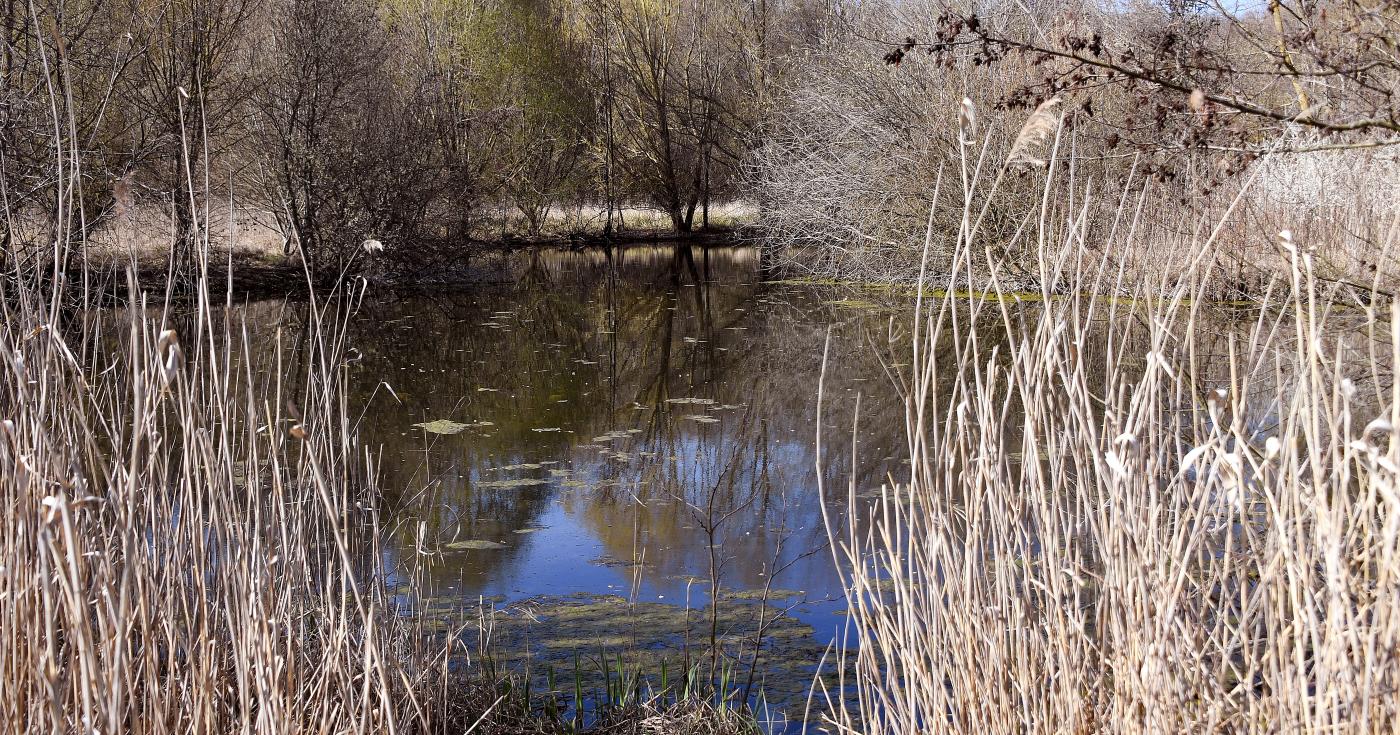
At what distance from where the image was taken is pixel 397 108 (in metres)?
15.4

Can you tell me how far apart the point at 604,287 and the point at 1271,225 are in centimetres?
1043

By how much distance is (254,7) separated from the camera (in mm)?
14000

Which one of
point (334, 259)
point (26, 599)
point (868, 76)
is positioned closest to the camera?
point (26, 599)

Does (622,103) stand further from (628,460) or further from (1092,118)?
(1092,118)

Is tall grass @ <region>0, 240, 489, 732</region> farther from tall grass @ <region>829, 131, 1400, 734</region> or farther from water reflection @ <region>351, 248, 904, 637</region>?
tall grass @ <region>829, 131, 1400, 734</region>

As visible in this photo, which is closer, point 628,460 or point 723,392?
point 628,460

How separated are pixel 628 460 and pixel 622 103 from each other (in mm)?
18688

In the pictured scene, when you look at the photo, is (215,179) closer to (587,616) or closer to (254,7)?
(254,7)

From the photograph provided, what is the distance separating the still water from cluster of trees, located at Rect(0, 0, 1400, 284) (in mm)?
1362

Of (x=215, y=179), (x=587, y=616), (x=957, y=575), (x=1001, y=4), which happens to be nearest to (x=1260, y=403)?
(x=587, y=616)

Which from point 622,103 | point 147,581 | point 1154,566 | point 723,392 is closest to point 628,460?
point 723,392

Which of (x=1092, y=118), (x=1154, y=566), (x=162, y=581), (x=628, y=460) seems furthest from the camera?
(x=628, y=460)

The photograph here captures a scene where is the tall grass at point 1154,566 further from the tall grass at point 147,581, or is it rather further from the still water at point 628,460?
the tall grass at point 147,581

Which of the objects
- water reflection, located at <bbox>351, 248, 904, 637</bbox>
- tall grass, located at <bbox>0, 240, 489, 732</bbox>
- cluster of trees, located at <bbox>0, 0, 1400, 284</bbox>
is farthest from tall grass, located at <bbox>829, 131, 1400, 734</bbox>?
tall grass, located at <bbox>0, 240, 489, 732</bbox>
